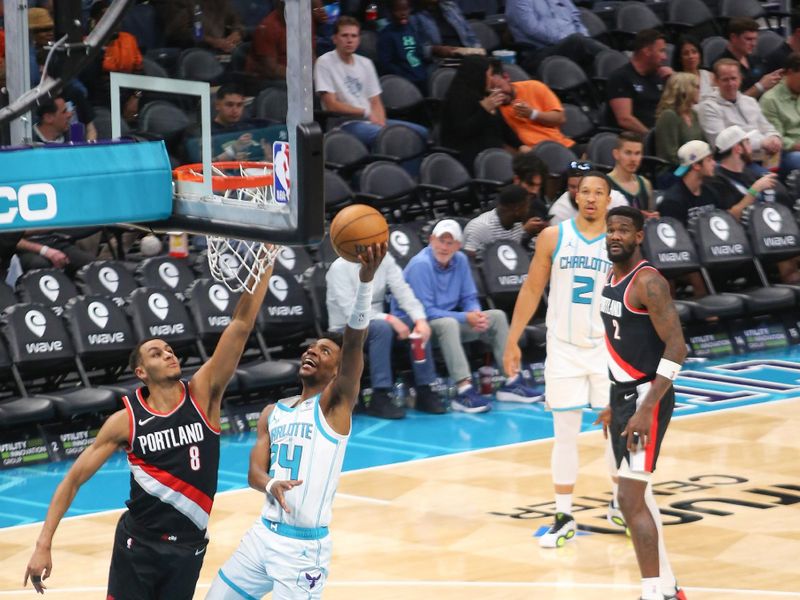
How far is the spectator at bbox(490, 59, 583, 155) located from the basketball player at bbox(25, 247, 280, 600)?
7.53 meters

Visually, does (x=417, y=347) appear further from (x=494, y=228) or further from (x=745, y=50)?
(x=745, y=50)

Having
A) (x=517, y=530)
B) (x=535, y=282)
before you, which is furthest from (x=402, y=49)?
(x=517, y=530)

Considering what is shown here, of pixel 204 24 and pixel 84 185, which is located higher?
pixel 204 24

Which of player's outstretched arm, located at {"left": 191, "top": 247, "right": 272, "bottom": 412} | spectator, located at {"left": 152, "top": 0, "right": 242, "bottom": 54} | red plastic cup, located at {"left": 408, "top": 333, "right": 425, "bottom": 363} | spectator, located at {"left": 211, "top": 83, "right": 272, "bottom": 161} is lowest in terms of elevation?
red plastic cup, located at {"left": 408, "top": 333, "right": 425, "bottom": 363}

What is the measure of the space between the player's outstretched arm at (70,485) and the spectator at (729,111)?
8980 mm

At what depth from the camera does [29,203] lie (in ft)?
16.7

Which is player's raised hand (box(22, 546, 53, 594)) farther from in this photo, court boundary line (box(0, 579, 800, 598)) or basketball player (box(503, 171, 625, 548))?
basketball player (box(503, 171, 625, 548))

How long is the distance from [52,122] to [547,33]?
1031 centimetres

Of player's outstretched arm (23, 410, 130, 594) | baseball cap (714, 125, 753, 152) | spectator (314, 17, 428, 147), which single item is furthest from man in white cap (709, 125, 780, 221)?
player's outstretched arm (23, 410, 130, 594)

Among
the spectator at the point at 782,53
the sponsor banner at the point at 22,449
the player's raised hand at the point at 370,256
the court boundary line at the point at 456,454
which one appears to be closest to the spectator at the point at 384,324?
the court boundary line at the point at 456,454

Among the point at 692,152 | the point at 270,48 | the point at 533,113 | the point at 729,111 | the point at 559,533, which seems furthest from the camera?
the point at 729,111

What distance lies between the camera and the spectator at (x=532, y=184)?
1215 centimetres

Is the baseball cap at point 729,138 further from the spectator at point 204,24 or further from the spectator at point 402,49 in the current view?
the spectator at point 204,24

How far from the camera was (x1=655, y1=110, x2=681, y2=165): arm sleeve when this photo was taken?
13.9 meters
